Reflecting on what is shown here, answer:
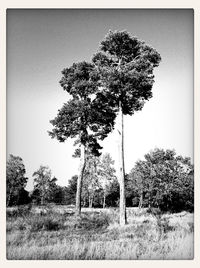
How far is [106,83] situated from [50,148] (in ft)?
11.0

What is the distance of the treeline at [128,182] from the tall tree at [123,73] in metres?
2.51

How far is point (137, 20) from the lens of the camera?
1176cm

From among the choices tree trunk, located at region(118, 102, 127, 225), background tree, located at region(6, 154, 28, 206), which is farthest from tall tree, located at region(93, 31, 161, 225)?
background tree, located at region(6, 154, 28, 206)

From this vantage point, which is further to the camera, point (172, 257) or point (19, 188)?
point (19, 188)

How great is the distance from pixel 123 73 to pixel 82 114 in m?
3.57

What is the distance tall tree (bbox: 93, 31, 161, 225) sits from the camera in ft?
44.2

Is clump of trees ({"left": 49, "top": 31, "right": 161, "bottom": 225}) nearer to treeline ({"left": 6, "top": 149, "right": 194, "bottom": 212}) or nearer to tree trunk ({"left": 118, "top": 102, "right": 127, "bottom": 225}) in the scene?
tree trunk ({"left": 118, "top": 102, "right": 127, "bottom": 225})

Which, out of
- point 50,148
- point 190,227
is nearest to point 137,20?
point 50,148

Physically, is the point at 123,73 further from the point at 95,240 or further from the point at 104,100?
the point at 95,240

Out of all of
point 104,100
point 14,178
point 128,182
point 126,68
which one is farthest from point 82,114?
point 128,182

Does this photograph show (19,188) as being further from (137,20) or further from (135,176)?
(135,176)

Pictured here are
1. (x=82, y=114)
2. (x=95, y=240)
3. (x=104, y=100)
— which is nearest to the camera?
(x=95, y=240)

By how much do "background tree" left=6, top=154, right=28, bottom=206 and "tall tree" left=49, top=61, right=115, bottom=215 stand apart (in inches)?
92.3

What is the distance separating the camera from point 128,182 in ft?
122
